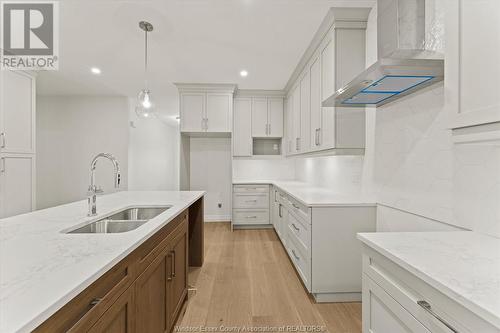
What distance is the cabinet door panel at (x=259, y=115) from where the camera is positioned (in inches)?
186

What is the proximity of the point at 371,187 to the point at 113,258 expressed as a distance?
222 cm

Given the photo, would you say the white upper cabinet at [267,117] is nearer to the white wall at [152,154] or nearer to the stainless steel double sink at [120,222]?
the white wall at [152,154]

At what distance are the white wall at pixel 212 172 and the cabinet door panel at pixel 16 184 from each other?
2.58 metres

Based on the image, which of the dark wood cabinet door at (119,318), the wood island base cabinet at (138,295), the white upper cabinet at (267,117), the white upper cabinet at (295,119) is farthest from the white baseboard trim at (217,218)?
the dark wood cabinet door at (119,318)

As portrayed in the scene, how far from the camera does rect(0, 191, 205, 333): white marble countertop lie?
1.82 feet

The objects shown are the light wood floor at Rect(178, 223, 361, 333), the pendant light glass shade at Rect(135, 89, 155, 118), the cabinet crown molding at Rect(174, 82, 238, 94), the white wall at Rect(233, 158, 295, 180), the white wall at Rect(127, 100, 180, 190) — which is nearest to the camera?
the light wood floor at Rect(178, 223, 361, 333)

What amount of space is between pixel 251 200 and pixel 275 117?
1720mm

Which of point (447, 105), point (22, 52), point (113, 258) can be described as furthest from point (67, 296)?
point (22, 52)

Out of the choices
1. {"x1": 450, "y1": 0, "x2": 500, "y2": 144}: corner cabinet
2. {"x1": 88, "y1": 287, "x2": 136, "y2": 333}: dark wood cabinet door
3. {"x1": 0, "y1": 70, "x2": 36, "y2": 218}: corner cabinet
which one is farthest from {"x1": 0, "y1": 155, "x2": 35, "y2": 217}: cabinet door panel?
{"x1": 450, "y1": 0, "x2": 500, "y2": 144}: corner cabinet

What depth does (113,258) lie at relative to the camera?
2.77ft

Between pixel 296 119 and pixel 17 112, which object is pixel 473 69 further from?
pixel 17 112

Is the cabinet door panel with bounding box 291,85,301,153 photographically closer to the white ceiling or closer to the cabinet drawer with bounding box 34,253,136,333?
the white ceiling

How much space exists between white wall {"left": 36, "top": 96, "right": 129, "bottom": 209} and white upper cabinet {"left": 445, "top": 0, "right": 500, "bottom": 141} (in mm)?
5504
